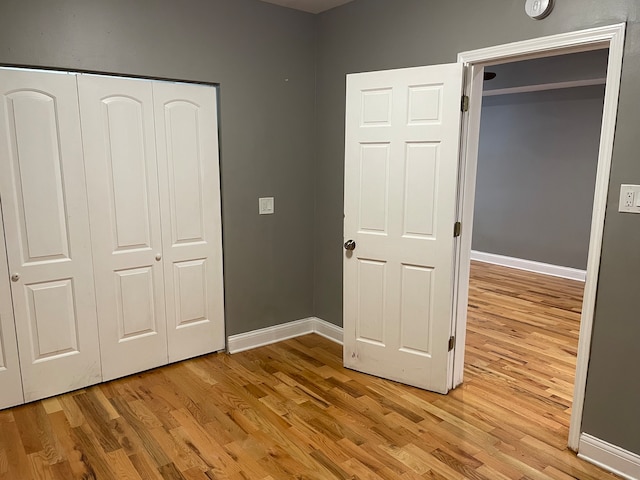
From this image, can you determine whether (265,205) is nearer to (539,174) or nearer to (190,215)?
(190,215)

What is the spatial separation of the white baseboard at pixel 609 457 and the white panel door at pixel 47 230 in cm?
288

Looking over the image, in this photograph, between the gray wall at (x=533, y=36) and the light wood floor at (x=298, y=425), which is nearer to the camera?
the gray wall at (x=533, y=36)

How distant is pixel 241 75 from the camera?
3316mm

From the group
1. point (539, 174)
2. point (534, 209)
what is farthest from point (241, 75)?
point (534, 209)

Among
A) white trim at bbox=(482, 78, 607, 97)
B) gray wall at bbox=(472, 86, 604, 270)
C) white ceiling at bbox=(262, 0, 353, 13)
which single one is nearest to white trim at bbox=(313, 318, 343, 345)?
white ceiling at bbox=(262, 0, 353, 13)

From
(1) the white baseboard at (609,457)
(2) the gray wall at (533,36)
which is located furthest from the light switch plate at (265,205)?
(1) the white baseboard at (609,457)

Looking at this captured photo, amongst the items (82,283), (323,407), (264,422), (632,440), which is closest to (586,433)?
(632,440)

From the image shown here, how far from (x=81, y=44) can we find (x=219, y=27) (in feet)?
2.98

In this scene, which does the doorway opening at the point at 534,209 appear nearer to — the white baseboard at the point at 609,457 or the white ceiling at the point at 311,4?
the white baseboard at the point at 609,457

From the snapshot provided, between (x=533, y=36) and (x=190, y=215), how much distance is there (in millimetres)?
2349

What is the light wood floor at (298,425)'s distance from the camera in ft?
7.39

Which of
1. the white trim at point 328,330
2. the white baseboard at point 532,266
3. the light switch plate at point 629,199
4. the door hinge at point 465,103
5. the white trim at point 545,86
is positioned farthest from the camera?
the white baseboard at point 532,266

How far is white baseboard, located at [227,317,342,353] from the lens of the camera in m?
3.61

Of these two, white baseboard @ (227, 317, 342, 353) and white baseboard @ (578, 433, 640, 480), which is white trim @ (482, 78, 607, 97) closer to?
white baseboard @ (227, 317, 342, 353)
